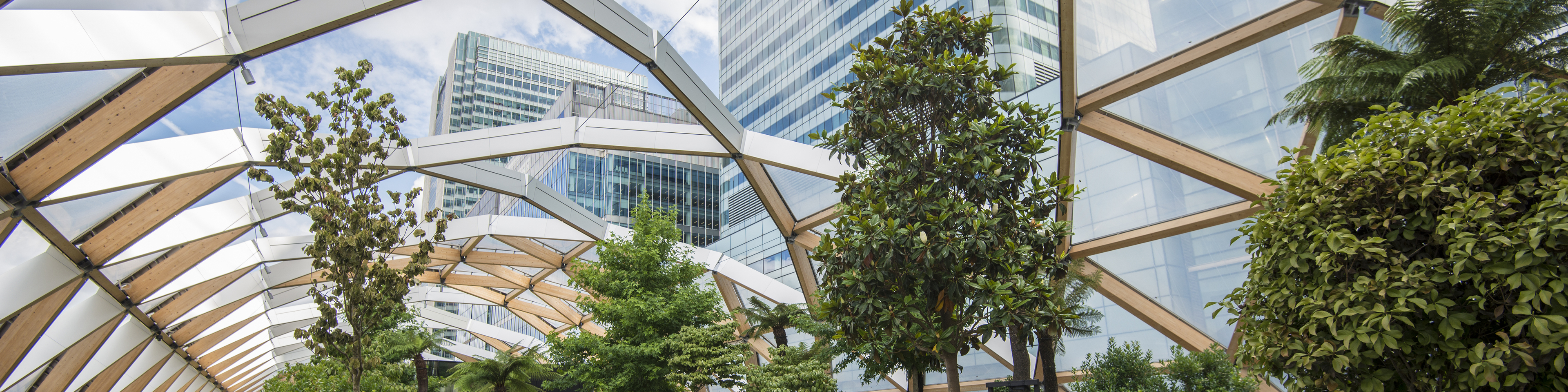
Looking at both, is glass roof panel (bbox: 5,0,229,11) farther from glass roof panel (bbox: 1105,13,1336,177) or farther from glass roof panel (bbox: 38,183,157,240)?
glass roof panel (bbox: 1105,13,1336,177)

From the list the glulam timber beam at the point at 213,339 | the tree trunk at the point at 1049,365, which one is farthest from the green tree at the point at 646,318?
the glulam timber beam at the point at 213,339

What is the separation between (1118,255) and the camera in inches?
571

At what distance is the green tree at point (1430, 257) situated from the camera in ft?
14.1

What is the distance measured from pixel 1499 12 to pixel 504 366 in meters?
24.5

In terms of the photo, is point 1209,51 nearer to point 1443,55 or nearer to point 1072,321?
point 1443,55

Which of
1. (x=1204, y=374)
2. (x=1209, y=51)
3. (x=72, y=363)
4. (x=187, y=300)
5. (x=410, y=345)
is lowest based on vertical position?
(x=1204, y=374)

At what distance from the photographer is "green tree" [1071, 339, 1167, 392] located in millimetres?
12219

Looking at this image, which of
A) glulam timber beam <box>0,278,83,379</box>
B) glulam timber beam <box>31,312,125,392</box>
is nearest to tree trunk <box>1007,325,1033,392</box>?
glulam timber beam <box>0,278,83,379</box>

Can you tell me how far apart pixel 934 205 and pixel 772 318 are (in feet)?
41.9

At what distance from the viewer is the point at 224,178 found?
1287 cm

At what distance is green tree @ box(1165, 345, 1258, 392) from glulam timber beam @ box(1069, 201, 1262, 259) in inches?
77.7

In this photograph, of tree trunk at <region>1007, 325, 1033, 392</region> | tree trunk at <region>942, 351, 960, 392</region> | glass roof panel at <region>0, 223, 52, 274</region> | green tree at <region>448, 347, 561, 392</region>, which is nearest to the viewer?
tree trunk at <region>942, 351, 960, 392</region>

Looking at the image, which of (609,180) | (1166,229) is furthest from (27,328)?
(609,180)

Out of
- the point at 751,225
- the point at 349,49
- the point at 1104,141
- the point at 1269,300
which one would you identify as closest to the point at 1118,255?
the point at 1104,141
